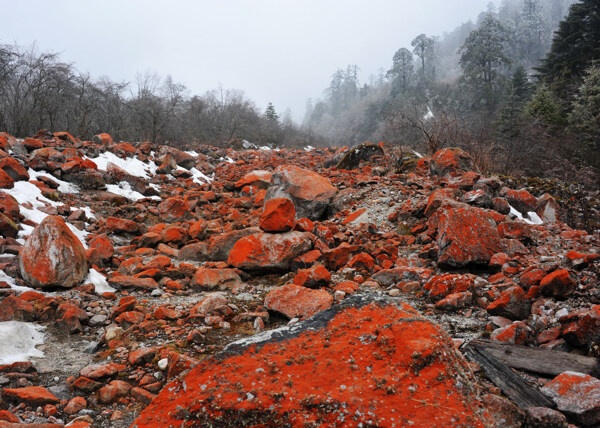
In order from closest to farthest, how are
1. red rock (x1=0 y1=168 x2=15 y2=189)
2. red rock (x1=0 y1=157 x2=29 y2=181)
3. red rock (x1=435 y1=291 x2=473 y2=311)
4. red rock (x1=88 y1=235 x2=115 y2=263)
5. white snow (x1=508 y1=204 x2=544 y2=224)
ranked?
red rock (x1=435 y1=291 x2=473 y2=311) < red rock (x1=88 y1=235 x2=115 y2=263) < white snow (x1=508 y1=204 x2=544 y2=224) < red rock (x1=0 y1=168 x2=15 y2=189) < red rock (x1=0 y1=157 x2=29 y2=181)

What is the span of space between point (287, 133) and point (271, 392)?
34922mm

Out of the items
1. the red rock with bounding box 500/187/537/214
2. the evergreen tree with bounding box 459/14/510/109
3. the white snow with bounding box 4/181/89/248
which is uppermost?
the evergreen tree with bounding box 459/14/510/109

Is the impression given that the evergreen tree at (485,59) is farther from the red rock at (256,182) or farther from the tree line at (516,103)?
the red rock at (256,182)

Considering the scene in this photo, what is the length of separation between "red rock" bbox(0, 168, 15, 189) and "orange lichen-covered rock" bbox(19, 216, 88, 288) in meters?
2.91

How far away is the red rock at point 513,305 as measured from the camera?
9.59 ft

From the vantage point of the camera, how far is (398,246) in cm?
522

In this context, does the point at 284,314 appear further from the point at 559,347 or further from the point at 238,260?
the point at 559,347

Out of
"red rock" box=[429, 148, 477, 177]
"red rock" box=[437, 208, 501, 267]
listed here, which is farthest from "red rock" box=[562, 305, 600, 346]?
"red rock" box=[429, 148, 477, 177]

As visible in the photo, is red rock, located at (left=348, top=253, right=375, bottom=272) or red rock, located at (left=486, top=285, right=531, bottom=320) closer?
red rock, located at (left=486, top=285, right=531, bottom=320)

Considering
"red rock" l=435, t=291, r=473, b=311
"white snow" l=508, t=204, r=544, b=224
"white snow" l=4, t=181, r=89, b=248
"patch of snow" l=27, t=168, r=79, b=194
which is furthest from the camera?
"patch of snow" l=27, t=168, r=79, b=194

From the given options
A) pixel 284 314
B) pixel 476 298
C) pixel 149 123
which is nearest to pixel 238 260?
pixel 284 314

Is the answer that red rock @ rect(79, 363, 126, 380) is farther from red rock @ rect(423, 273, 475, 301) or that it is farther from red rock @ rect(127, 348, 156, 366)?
red rock @ rect(423, 273, 475, 301)

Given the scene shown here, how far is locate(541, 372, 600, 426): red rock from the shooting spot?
1.68 m

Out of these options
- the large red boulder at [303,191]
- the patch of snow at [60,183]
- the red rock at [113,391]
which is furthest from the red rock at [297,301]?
the patch of snow at [60,183]
